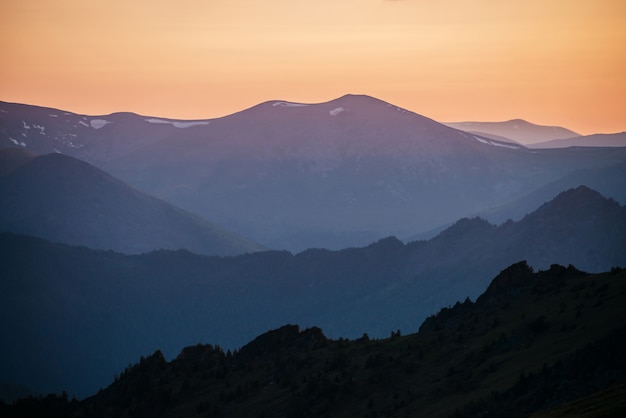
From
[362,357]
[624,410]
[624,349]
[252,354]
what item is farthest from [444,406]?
[252,354]

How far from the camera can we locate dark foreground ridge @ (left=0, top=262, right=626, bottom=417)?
9369 cm

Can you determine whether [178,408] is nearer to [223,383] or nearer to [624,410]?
[223,383]

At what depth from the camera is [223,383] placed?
458ft

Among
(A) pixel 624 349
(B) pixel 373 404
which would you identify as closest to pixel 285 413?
(B) pixel 373 404

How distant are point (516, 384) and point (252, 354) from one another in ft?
182

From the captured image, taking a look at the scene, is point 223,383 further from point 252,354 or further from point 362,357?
point 362,357

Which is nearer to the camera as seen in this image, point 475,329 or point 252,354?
point 475,329

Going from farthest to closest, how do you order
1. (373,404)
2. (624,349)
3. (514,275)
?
(514,275) → (373,404) → (624,349)

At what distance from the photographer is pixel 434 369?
117875mm

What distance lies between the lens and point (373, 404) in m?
115

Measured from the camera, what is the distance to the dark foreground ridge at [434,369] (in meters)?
93.7

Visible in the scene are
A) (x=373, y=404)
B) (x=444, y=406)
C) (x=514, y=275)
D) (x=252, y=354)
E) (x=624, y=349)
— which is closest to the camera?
(x=624, y=349)

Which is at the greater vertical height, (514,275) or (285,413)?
(514,275)

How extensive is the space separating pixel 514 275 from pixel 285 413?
2751cm
